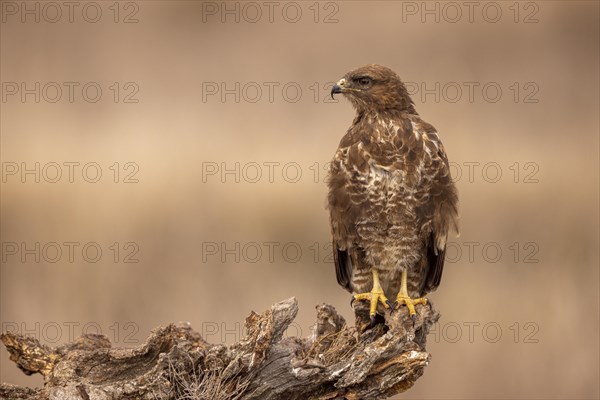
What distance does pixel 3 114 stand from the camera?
431 inches

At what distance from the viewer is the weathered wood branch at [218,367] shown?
18.5 feet

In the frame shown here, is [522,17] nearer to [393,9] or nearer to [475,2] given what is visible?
[475,2]

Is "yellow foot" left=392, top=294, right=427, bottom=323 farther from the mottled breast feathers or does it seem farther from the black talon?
the mottled breast feathers

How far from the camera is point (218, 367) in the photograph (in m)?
5.70

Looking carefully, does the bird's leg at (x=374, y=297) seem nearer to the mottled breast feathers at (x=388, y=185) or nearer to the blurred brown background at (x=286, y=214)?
the mottled breast feathers at (x=388, y=185)

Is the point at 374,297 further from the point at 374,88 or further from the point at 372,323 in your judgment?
the point at 374,88

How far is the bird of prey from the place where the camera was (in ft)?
23.0

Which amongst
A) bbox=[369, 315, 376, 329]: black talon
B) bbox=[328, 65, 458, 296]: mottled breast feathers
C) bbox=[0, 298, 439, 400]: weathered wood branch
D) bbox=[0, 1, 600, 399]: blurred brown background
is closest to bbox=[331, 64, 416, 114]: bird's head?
bbox=[328, 65, 458, 296]: mottled breast feathers

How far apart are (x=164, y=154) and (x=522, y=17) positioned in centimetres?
393

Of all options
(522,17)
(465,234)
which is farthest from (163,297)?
(522,17)

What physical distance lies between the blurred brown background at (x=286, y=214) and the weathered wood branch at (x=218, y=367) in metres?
2.77

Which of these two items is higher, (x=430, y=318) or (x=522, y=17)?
(x=522, y=17)

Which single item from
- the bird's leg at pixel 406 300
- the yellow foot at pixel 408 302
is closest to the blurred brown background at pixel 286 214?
the bird's leg at pixel 406 300

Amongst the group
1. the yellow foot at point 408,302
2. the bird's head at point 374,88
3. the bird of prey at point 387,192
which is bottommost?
the yellow foot at point 408,302
